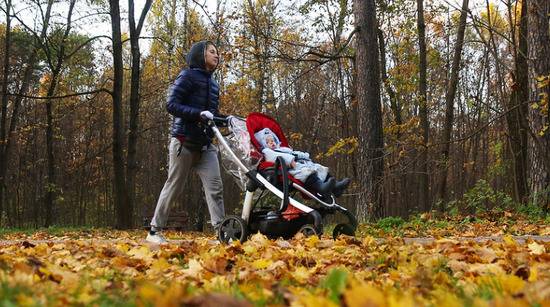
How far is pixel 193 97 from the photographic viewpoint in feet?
22.7

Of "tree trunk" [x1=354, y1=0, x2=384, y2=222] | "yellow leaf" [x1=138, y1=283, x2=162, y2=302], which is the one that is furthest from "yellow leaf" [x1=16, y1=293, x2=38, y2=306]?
"tree trunk" [x1=354, y1=0, x2=384, y2=222]

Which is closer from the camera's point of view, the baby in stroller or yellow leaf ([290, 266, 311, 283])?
yellow leaf ([290, 266, 311, 283])

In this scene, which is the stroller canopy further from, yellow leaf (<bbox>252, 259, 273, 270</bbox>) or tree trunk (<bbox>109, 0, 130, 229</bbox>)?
tree trunk (<bbox>109, 0, 130, 229</bbox>)

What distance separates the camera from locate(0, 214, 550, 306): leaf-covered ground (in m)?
1.72

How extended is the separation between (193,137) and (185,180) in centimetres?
53

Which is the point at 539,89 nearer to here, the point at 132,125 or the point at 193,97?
the point at 193,97

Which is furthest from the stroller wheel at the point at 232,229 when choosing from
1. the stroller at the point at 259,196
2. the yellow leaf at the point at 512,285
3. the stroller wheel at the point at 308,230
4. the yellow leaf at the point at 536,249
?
the yellow leaf at the point at 512,285

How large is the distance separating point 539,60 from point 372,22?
314cm

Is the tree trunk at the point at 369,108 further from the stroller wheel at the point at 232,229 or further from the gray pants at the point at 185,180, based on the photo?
the stroller wheel at the point at 232,229

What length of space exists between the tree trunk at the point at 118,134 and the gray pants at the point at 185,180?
11.0 meters

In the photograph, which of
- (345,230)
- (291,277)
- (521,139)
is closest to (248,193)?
(345,230)

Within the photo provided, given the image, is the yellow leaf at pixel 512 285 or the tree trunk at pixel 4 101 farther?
the tree trunk at pixel 4 101

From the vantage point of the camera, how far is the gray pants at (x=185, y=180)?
22.4 feet

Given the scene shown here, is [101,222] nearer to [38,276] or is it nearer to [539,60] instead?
[539,60]
